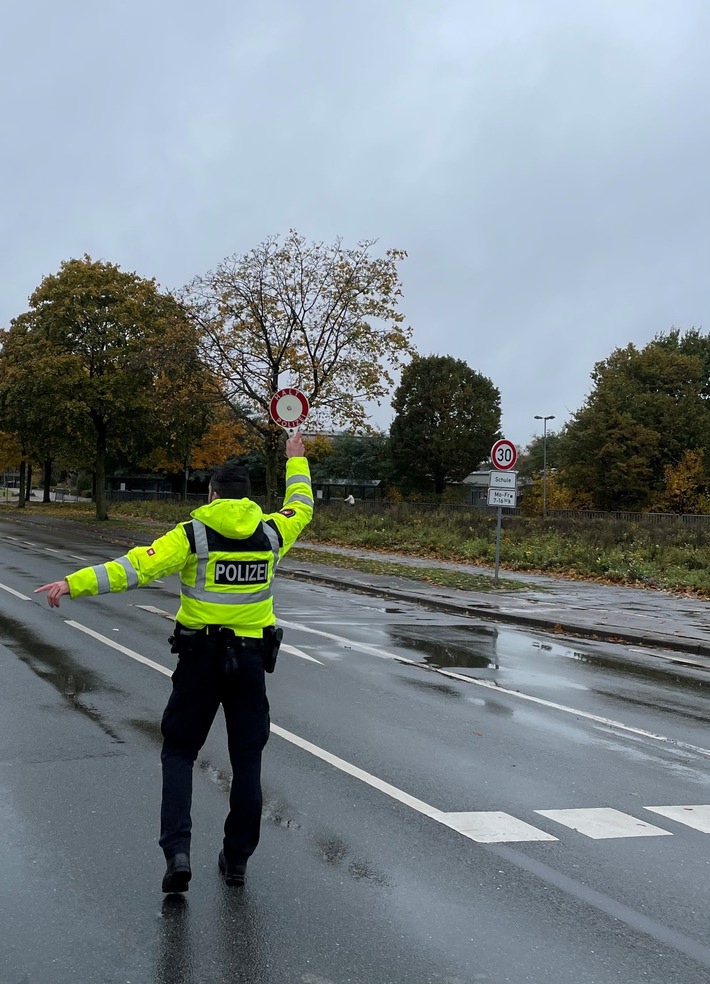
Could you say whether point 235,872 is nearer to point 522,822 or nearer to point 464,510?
point 522,822

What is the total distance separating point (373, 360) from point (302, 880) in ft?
85.9

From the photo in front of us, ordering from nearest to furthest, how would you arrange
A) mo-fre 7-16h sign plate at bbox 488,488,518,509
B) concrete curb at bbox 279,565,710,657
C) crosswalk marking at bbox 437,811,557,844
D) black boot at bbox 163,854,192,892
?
black boot at bbox 163,854,192,892 < crosswalk marking at bbox 437,811,557,844 < concrete curb at bbox 279,565,710,657 < mo-fre 7-16h sign plate at bbox 488,488,518,509

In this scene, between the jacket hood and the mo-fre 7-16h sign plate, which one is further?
the mo-fre 7-16h sign plate

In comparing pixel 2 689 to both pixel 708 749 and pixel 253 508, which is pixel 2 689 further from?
pixel 708 749

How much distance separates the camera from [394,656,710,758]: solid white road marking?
24.2 ft

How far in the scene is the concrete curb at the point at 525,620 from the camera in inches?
499

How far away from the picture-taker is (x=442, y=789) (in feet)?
18.9

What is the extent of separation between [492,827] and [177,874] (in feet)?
6.09

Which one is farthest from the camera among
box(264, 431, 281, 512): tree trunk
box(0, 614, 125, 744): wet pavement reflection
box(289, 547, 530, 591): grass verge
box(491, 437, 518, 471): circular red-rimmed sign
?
box(264, 431, 281, 512): tree trunk

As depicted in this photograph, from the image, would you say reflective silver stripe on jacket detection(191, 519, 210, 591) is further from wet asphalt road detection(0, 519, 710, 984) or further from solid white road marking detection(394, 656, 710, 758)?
solid white road marking detection(394, 656, 710, 758)

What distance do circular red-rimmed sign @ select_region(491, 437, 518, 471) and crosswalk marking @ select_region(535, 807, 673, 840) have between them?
13754 millimetres

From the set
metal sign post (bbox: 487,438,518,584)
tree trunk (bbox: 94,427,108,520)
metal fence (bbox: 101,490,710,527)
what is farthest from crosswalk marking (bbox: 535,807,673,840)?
tree trunk (bbox: 94,427,108,520)

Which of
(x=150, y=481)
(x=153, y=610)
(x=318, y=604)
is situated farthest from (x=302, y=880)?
(x=150, y=481)

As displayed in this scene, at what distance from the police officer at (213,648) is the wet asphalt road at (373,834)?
1.00 ft
